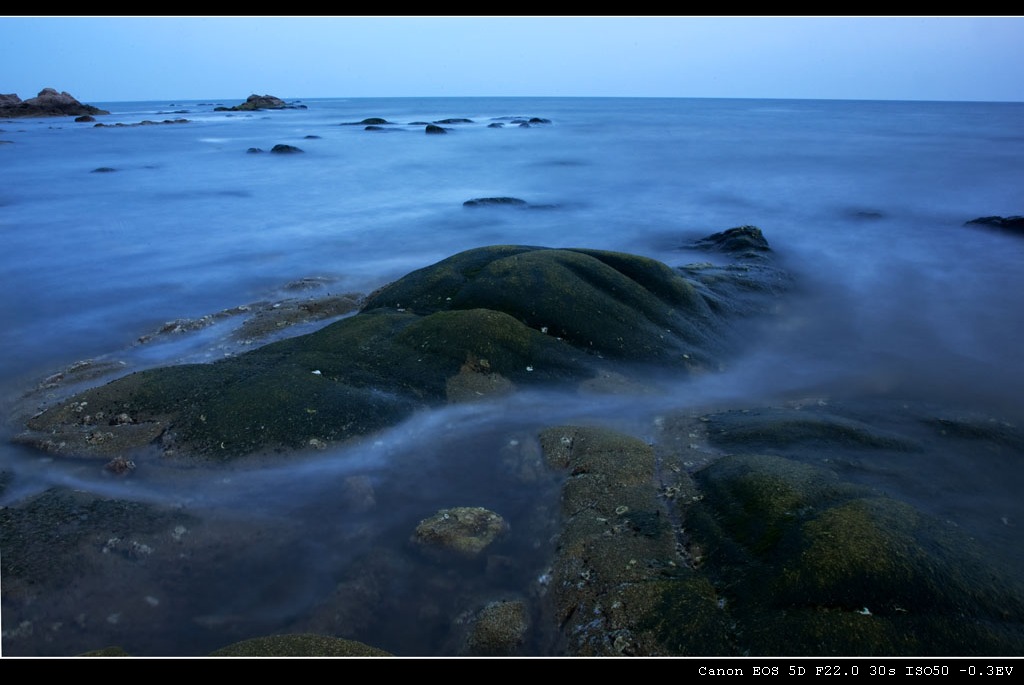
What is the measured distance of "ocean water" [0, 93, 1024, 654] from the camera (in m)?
5.41

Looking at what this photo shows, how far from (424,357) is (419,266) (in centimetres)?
839

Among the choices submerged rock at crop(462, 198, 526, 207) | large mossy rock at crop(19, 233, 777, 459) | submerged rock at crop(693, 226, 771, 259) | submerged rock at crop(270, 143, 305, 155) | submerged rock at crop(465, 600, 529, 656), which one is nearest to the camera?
submerged rock at crop(465, 600, 529, 656)

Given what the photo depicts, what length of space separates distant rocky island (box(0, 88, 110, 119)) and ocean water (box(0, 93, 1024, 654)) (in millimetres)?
65600

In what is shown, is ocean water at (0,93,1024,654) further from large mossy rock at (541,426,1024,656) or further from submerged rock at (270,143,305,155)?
submerged rock at (270,143,305,155)

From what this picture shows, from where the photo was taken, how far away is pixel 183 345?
35.8 feet

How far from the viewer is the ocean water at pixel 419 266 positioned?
5410mm

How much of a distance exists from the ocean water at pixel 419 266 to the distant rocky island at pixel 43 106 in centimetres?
6560

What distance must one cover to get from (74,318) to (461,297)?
812 cm

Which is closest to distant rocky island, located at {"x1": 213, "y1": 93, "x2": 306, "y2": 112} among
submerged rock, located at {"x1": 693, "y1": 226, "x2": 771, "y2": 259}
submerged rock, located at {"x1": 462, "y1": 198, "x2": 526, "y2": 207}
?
submerged rock, located at {"x1": 462, "y1": 198, "x2": 526, "y2": 207}

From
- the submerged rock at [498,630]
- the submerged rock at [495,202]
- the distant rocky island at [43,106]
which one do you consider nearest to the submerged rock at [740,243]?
the submerged rock at [495,202]

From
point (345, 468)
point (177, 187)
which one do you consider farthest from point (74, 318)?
point (177, 187)

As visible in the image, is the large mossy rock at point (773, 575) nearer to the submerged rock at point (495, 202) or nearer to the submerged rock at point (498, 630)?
the submerged rock at point (498, 630)

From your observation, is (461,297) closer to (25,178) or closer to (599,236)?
(599,236)

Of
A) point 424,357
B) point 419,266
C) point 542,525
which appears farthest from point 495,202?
point 542,525
